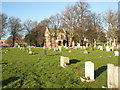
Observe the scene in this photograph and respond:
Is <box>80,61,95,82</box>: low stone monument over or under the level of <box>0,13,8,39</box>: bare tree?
under

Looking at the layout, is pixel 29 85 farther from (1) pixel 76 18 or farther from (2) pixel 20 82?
(1) pixel 76 18

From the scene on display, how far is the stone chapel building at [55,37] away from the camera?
51278mm

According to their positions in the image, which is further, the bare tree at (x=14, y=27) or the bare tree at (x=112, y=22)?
the bare tree at (x=14, y=27)

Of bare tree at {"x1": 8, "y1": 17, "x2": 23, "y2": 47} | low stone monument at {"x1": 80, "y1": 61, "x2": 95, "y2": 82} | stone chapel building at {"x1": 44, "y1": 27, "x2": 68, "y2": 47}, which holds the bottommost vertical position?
low stone monument at {"x1": 80, "y1": 61, "x2": 95, "y2": 82}

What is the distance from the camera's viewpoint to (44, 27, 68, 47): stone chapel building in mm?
51278

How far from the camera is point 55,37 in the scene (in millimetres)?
50875

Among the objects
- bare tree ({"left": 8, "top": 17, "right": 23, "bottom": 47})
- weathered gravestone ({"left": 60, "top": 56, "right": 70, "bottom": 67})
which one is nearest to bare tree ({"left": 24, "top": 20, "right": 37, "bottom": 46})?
bare tree ({"left": 8, "top": 17, "right": 23, "bottom": 47})

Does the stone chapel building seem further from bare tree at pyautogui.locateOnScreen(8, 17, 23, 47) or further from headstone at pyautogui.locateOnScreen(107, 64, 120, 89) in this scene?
headstone at pyautogui.locateOnScreen(107, 64, 120, 89)

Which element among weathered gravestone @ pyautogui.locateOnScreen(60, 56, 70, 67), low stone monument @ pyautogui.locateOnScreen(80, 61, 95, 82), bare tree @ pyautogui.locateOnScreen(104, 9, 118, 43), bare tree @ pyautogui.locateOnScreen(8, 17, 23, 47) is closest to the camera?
low stone monument @ pyautogui.locateOnScreen(80, 61, 95, 82)

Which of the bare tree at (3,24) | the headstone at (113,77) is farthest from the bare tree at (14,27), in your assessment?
the headstone at (113,77)

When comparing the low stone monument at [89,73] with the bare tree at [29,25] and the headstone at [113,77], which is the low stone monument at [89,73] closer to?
the headstone at [113,77]

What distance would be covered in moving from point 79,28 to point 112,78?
35.4 meters

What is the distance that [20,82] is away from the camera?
19.6 feet

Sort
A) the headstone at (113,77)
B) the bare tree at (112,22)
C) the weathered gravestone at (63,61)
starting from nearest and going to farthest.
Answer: the headstone at (113,77), the weathered gravestone at (63,61), the bare tree at (112,22)
